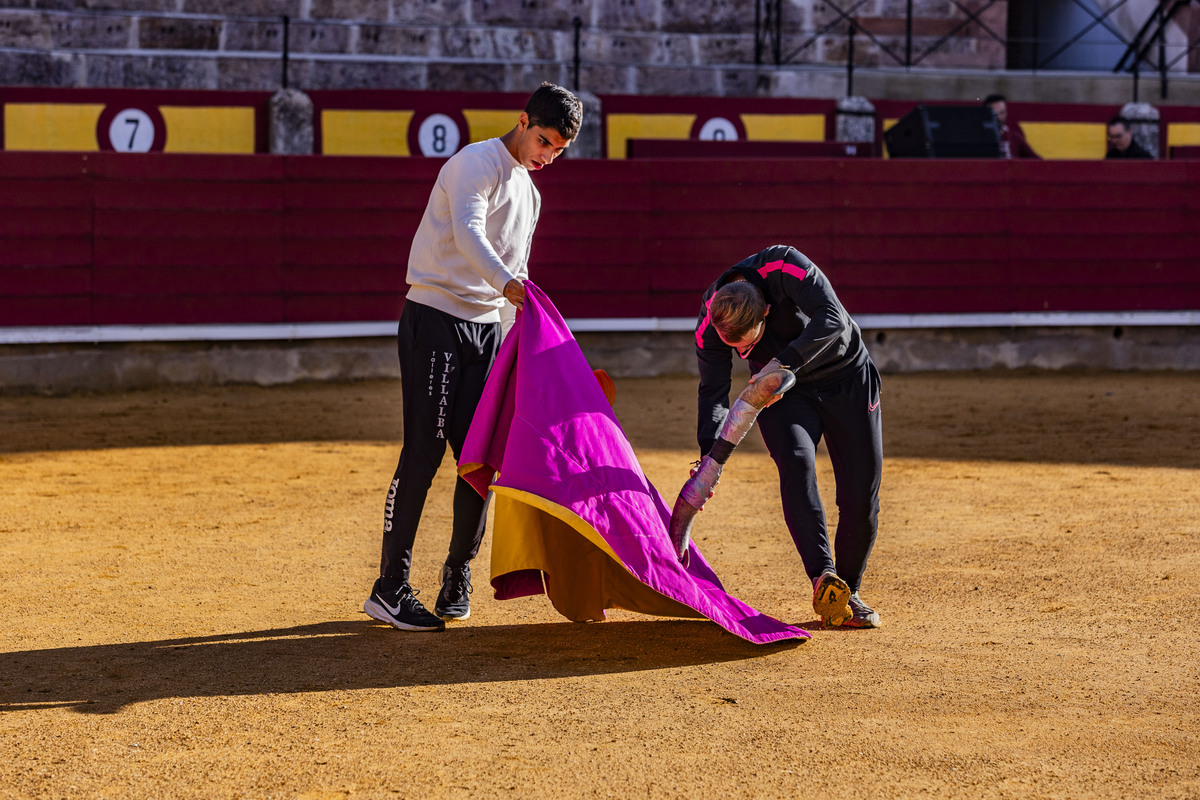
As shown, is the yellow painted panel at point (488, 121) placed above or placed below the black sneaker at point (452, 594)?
above

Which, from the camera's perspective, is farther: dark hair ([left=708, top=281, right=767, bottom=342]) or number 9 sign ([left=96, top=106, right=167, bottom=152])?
number 9 sign ([left=96, top=106, right=167, bottom=152])

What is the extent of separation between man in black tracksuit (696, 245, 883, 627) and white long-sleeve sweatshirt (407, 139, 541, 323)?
509 mm

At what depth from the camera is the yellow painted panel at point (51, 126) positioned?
9.72 meters

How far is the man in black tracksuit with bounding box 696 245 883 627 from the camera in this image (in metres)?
3.21

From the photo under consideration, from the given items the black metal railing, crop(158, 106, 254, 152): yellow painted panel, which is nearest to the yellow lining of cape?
crop(158, 106, 254, 152): yellow painted panel

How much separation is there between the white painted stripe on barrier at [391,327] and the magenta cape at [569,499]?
5.72 meters

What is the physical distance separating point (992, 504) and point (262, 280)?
580 centimetres

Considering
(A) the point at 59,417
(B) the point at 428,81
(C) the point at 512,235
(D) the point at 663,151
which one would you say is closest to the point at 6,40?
(B) the point at 428,81

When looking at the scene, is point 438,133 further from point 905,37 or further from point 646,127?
point 905,37

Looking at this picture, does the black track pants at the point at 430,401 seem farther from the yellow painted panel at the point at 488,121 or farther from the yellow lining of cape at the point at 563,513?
the yellow painted panel at the point at 488,121

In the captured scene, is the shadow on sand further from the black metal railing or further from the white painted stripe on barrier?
the black metal railing

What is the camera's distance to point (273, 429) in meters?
7.34

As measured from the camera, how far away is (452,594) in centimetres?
354

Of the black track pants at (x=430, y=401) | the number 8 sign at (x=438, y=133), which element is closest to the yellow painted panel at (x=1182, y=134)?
the number 8 sign at (x=438, y=133)
